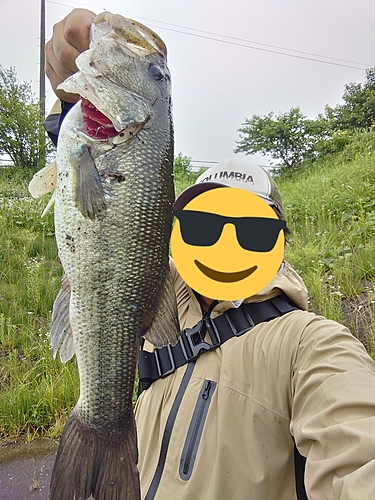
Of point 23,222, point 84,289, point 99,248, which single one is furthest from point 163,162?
point 23,222

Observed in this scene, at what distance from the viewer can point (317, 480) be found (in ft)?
3.00

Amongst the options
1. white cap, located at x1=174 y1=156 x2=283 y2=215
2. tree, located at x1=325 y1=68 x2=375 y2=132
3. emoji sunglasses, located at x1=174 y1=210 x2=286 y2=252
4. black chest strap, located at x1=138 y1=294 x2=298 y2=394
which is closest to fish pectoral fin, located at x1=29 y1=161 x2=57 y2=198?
emoji sunglasses, located at x1=174 y1=210 x2=286 y2=252

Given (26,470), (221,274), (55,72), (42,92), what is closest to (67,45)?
(55,72)

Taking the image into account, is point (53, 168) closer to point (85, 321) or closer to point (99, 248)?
point (99, 248)

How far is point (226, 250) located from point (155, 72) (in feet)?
2.24

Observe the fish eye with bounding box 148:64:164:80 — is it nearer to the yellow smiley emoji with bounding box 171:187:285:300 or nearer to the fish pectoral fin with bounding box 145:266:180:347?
the yellow smiley emoji with bounding box 171:187:285:300

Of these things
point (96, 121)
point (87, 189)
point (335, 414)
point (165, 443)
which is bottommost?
point (165, 443)

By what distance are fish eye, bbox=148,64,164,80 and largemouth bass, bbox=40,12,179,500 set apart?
138 mm

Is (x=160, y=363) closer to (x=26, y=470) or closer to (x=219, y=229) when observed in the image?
(x=219, y=229)

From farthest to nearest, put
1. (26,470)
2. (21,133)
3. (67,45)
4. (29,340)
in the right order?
(21,133), (29,340), (26,470), (67,45)

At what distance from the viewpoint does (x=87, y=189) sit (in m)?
1.18

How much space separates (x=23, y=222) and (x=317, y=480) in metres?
5.79

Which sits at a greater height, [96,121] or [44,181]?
[96,121]

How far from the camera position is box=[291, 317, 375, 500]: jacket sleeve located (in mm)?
844
